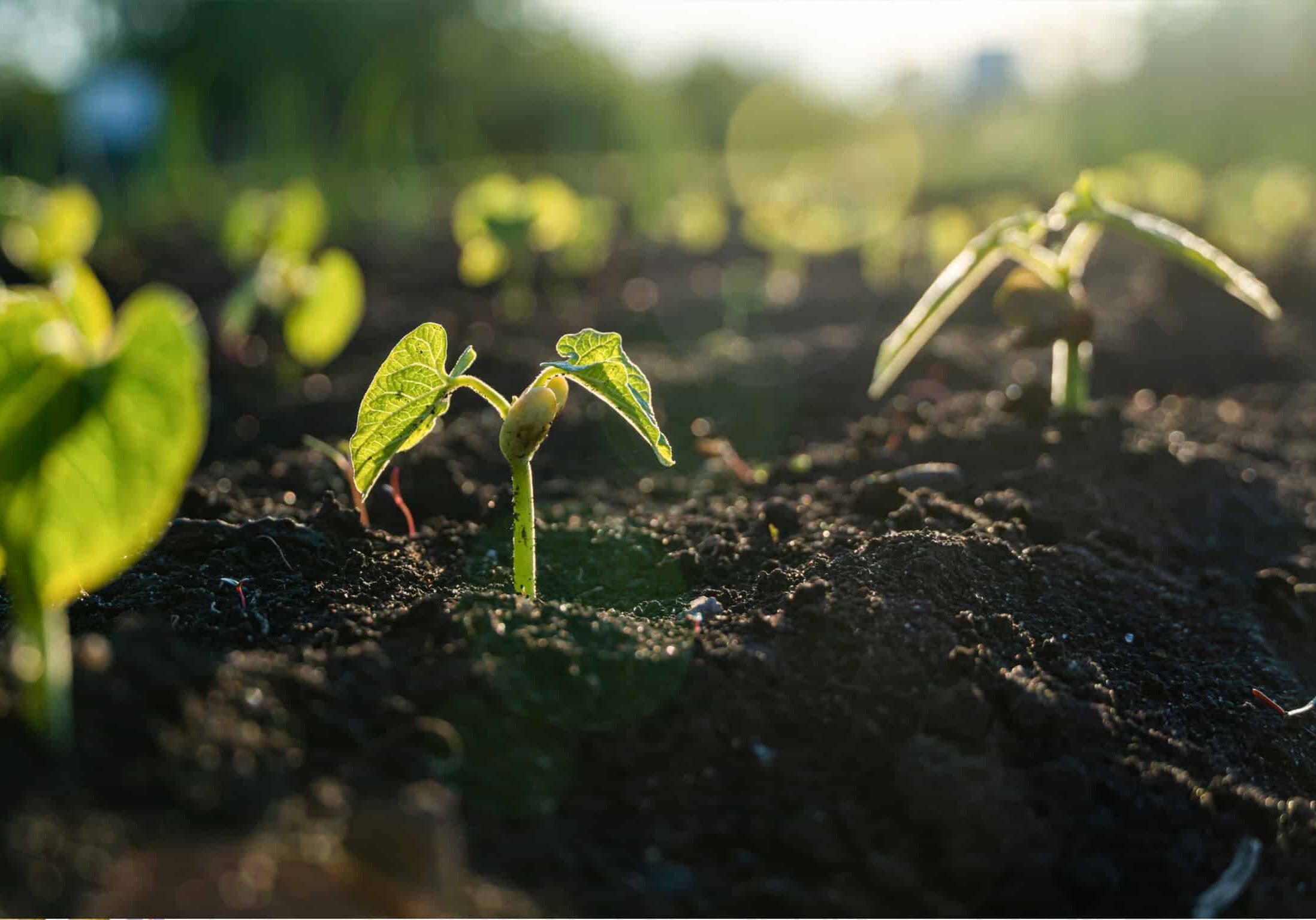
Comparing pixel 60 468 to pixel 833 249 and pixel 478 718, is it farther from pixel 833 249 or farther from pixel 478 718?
pixel 833 249

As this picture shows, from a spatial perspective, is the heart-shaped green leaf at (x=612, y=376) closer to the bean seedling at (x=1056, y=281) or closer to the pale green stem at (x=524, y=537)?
the pale green stem at (x=524, y=537)

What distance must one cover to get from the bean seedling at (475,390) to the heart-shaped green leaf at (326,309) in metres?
1.73

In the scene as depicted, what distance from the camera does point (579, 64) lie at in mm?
17078

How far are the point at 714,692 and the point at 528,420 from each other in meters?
0.48

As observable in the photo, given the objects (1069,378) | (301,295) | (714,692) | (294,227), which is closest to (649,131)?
(294,227)

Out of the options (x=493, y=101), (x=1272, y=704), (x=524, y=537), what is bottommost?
(x=1272, y=704)

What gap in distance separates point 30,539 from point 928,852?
42.8 inches

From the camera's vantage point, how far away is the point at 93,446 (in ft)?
3.25

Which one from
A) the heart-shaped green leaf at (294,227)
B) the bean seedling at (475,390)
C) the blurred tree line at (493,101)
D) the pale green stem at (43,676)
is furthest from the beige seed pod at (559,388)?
the blurred tree line at (493,101)

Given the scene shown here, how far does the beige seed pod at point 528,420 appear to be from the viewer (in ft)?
4.68

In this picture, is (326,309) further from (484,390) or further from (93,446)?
(93,446)

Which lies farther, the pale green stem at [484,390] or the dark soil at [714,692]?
the pale green stem at [484,390]

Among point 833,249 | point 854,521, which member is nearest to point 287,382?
point 854,521

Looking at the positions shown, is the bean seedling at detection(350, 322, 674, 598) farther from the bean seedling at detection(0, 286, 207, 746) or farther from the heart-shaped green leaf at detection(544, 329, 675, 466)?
the bean seedling at detection(0, 286, 207, 746)
